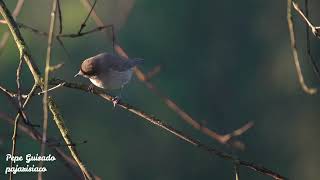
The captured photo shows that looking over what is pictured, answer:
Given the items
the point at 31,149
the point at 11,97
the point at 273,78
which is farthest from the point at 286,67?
the point at 11,97

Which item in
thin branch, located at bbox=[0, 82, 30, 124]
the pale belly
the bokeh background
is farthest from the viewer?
the bokeh background

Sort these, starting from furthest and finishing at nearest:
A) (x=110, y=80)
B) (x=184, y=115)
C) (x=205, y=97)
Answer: (x=205, y=97) → (x=110, y=80) → (x=184, y=115)

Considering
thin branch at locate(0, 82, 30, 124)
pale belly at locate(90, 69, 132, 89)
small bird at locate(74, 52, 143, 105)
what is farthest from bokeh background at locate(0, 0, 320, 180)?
thin branch at locate(0, 82, 30, 124)

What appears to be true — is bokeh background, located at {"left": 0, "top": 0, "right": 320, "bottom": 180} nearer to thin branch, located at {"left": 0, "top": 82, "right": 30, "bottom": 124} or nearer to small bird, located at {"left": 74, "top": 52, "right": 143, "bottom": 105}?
small bird, located at {"left": 74, "top": 52, "right": 143, "bottom": 105}

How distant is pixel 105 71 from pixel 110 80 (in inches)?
3.3

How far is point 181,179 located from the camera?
21.1 m

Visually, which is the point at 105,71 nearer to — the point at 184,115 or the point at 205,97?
the point at 184,115

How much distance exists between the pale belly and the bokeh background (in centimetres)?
1350

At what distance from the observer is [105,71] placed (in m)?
5.29

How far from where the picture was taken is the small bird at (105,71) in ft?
17.2

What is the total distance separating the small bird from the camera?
5238 mm

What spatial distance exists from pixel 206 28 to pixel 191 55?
143 centimetres

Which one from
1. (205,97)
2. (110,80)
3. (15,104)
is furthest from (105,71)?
(205,97)

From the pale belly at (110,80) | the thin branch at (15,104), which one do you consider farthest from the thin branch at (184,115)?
A: the pale belly at (110,80)
